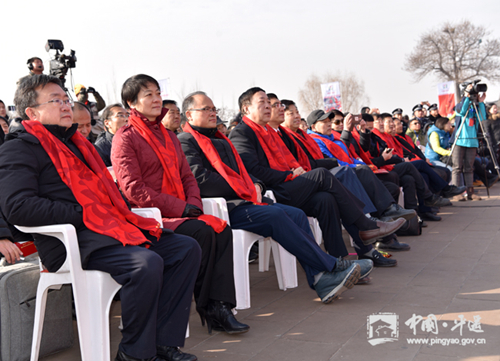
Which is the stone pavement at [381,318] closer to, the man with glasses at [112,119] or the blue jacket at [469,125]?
the man with glasses at [112,119]

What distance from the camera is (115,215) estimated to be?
2.55 m

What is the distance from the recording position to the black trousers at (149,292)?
7.50 ft

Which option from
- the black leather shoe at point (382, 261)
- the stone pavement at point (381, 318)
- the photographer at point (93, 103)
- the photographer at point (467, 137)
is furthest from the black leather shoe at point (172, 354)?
the photographer at point (467, 137)

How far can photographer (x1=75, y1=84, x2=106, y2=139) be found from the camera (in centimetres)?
545

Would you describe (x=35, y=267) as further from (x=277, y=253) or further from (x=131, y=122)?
(x=277, y=253)

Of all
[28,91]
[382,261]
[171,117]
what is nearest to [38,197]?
[28,91]

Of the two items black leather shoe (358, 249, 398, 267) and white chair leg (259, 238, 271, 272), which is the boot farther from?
white chair leg (259, 238, 271, 272)

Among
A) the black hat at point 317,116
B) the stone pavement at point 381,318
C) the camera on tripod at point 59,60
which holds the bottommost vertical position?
the stone pavement at point 381,318

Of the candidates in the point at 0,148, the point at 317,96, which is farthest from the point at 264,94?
the point at 317,96

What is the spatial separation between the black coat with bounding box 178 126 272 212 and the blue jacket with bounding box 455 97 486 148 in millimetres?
5379

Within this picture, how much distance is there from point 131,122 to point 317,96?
40793 mm

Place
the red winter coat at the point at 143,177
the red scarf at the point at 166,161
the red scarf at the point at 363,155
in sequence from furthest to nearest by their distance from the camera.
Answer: the red scarf at the point at 363,155
the red scarf at the point at 166,161
the red winter coat at the point at 143,177

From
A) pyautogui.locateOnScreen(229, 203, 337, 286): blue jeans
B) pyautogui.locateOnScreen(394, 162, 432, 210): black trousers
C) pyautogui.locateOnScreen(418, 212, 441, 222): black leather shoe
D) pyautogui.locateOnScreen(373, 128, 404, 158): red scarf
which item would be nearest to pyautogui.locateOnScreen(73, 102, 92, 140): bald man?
pyautogui.locateOnScreen(229, 203, 337, 286): blue jeans

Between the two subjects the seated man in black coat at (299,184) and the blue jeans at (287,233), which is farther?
the seated man in black coat at (299,184)
